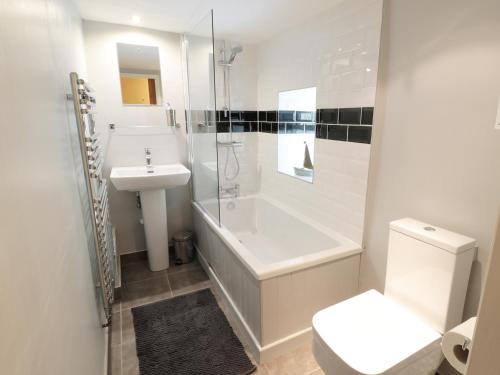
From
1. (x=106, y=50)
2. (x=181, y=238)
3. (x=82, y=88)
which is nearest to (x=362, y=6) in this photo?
(x=82, y=88)

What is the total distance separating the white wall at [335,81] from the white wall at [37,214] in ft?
5.54

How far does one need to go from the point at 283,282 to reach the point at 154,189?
1.50m

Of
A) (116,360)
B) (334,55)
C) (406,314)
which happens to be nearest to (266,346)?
(406,314)

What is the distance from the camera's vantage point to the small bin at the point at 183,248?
2.94 m

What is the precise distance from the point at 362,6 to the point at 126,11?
5.84 feet

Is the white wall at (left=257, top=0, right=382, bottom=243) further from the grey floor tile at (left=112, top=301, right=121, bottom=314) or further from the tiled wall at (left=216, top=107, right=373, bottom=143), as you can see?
the grey floor tile at (left=112, top=301, right=121, bottom=314)

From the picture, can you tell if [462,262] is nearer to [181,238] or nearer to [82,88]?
[82,88]

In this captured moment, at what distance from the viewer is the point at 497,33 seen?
118cm

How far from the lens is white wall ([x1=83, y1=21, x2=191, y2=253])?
2.55 m

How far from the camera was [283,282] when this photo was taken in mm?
1706

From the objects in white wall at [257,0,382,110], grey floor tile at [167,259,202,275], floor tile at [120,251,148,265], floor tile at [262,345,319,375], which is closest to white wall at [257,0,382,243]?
white wall at [257,0,382,110]

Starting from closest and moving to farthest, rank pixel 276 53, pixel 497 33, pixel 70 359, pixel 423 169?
1. pixel 70 359
2. pixel 497 33
3. pixel 423 169
4. pixel 276 53

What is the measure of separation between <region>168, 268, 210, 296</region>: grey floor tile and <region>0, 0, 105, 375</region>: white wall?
4.18 feet

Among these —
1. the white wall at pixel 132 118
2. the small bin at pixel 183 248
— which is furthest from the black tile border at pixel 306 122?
the small bin at pixel 183 248
